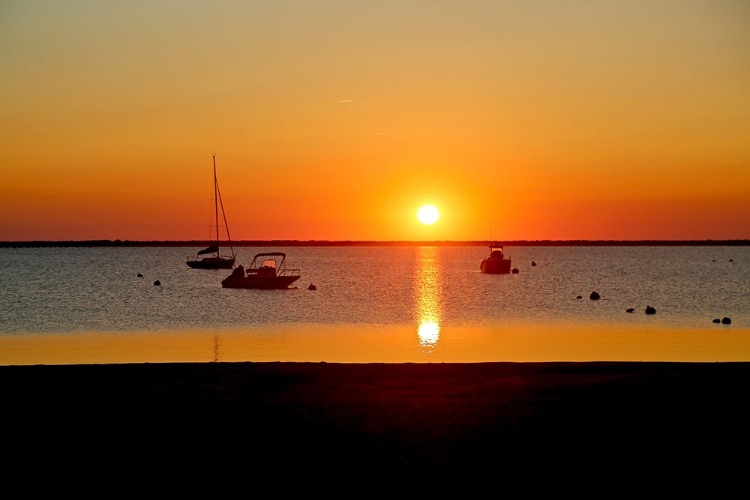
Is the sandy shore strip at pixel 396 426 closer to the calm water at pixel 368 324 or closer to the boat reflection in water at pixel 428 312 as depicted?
the calm water at pixel 368 324

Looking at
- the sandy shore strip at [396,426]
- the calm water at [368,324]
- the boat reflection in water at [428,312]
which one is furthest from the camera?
the boat reflection in water at [428,312]

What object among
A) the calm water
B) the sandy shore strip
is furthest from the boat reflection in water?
the sandy shore strip

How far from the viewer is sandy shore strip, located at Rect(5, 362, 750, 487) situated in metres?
12.4

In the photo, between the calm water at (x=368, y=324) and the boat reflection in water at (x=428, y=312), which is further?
the boat reflection in water at (x=428, y=312)

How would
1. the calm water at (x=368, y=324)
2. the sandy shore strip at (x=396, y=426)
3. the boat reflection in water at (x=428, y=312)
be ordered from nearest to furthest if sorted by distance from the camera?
the sandy shore strip at (x=396, y=426) < the calm water at (x=368, y=324) < the boat reflection in water at (x=428, y=312)

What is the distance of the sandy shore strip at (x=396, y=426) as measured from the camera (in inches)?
487

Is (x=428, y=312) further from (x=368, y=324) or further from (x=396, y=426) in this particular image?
(x=396, y=426)

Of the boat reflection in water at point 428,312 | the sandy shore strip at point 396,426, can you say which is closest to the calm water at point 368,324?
the boat reflection in water at point 428,312

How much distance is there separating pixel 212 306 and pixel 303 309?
826 centimetres

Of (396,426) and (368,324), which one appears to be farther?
(368,324)

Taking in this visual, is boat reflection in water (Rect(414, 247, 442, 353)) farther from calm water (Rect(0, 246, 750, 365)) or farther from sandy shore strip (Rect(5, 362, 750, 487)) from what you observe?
sandy shore strip (Rect(5, 362, 750, 487))

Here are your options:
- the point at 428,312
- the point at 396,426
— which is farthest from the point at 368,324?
the point at 396,426

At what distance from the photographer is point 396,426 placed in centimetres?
1469

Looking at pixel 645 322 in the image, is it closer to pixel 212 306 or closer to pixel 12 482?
pixel 212 306
